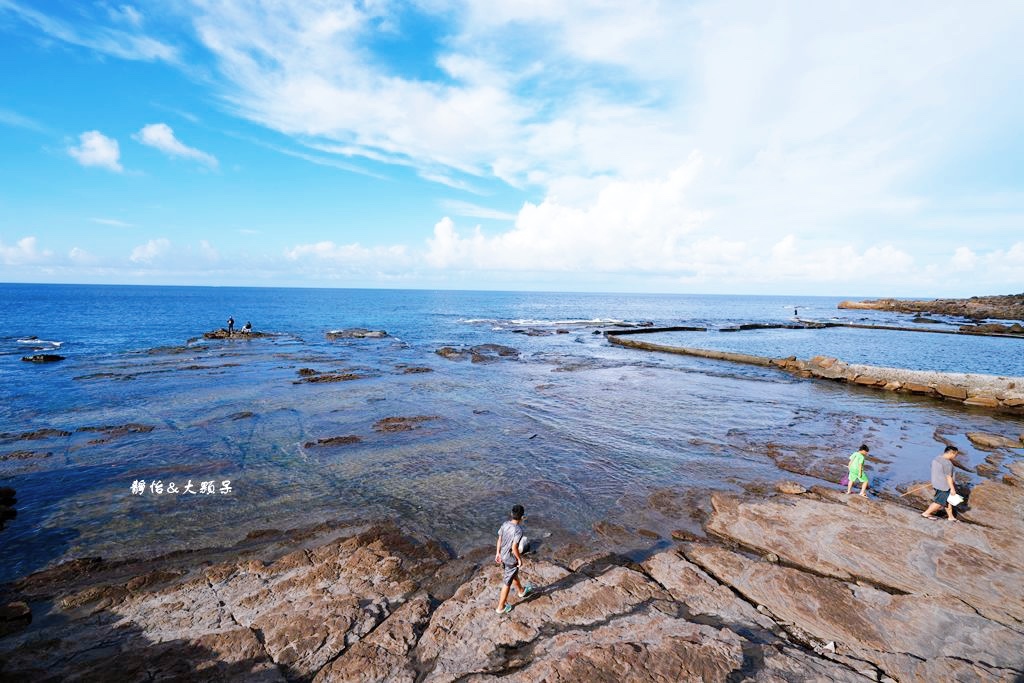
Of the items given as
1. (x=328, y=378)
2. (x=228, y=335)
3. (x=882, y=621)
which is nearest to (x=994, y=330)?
(x=882, y=621)

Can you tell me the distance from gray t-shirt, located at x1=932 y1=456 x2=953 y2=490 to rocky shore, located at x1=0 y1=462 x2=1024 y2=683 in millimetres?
1076

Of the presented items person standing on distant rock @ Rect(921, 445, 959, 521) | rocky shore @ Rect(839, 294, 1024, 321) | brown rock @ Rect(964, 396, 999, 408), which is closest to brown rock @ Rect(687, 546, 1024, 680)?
person standing on distant rock @ Rect(921, 445, 959, 521)

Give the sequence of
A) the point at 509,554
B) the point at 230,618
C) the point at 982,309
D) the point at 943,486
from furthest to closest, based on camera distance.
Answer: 1. the point at 982,309
2. the point at 943,486
3. the point at 509,554
4. the point at 230,618

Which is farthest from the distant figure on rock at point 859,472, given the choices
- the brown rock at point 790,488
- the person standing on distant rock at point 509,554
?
the person standing on distant rock at point 509,554

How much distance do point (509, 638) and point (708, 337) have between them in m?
61.5

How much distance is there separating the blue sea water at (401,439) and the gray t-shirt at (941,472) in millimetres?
3405

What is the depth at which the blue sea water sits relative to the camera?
38.7 ft

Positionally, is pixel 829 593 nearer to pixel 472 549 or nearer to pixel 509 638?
pixel 509 638

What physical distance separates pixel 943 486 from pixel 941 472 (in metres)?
0.35

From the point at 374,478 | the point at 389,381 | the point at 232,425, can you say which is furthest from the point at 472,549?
the point at 389,381

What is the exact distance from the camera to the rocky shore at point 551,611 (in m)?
6.66

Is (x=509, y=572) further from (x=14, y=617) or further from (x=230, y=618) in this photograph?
(x=14, y=617)

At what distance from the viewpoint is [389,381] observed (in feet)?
98.3

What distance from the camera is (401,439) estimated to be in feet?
60.4
